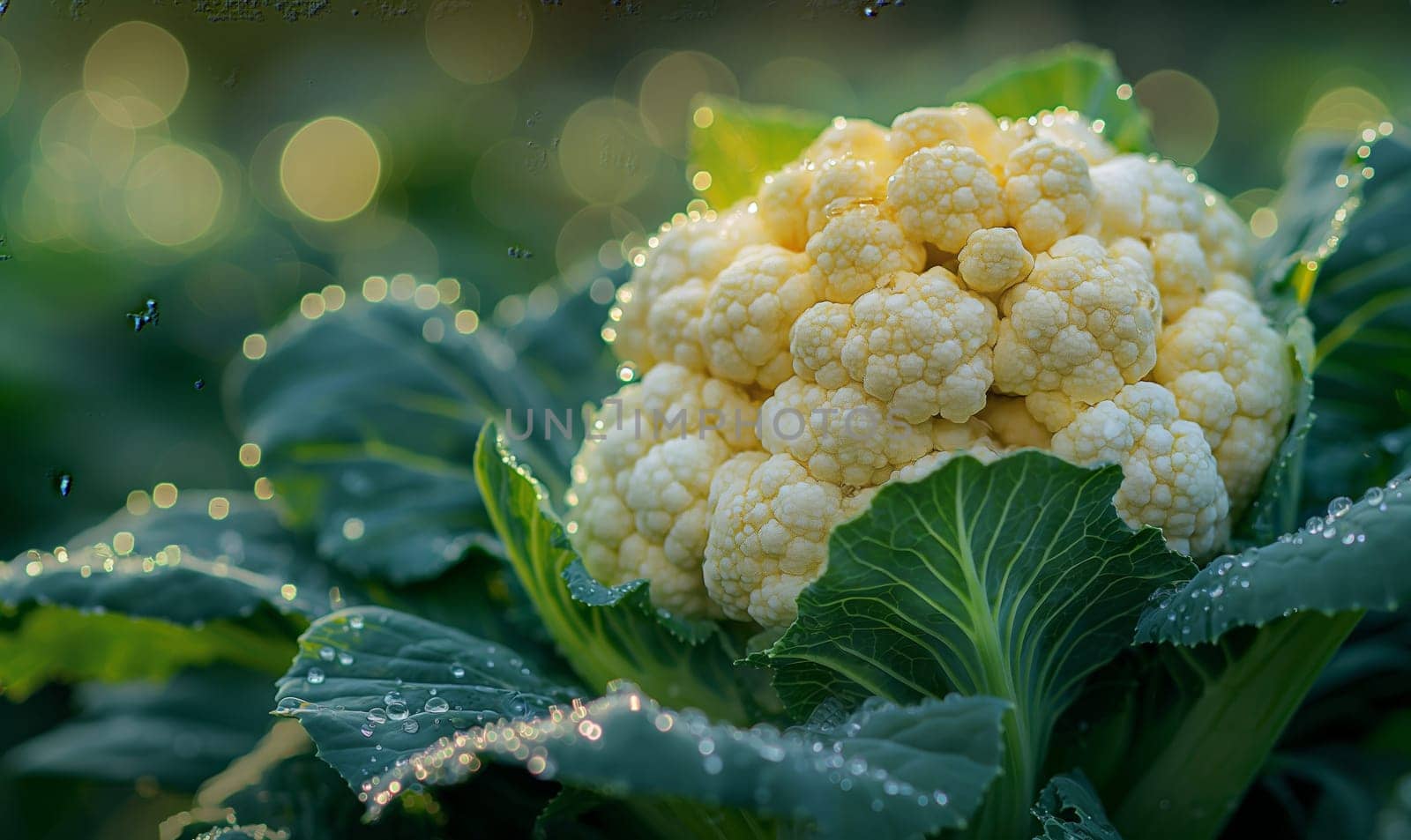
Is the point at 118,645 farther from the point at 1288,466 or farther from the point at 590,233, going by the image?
the point at 590,233

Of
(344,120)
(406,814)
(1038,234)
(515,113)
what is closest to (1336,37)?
(515,113)

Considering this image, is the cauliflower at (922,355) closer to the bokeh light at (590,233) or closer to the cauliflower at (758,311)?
the cauliflower at (758,311)

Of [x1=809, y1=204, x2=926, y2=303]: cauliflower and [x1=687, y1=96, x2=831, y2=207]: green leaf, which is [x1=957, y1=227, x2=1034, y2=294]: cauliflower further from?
[x1=687, y1=96, x2=831, y2=207]: green leaf

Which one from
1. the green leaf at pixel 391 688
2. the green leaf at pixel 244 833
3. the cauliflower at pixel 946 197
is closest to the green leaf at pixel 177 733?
the green leaf at pixel 244 833

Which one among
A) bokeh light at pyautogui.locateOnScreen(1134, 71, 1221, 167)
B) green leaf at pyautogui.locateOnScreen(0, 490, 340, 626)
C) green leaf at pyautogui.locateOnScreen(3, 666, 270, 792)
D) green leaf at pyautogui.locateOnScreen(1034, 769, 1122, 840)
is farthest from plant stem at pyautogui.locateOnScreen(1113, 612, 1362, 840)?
bokeh light at pyautogui.locateOnScreen(1134, 71, 1221, 167)

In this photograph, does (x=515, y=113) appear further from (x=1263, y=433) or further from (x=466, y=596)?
(x=1263, y=433)

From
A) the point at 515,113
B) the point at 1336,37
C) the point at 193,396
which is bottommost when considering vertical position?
the point at 193,396
